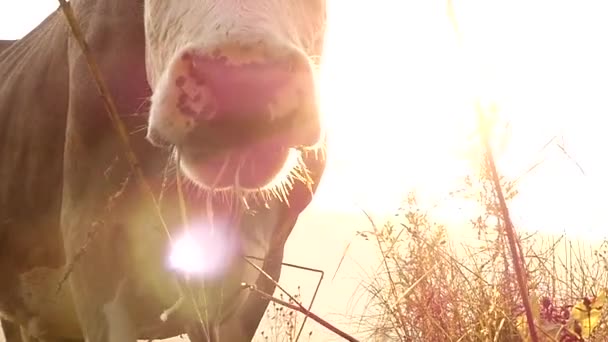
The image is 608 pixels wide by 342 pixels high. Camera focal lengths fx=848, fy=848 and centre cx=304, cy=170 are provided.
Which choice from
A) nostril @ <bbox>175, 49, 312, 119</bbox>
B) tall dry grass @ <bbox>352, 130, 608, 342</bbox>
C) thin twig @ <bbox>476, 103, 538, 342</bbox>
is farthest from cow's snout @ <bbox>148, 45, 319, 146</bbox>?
tall dry grass @ <bbox>352, 130, 608, 342</bbox>

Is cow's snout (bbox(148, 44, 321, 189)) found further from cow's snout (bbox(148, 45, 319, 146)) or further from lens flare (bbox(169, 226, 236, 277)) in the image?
lens flare (bbox(169, 226, 236, 277))

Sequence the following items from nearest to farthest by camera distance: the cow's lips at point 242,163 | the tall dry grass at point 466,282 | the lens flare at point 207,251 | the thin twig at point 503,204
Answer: the thin twig at point 503,204 → the cow's lips at point 242,163 → the lens flare at point 207,251 → the tall dry grass at point 466,282

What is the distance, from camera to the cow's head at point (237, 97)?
4.31ft

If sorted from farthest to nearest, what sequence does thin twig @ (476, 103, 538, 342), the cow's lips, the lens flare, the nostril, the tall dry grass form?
the tall dry grass → the lens flare → the cow's lips → the nostril → thin twig @ (476, 103, 538, 342)

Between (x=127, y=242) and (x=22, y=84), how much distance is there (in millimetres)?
1100

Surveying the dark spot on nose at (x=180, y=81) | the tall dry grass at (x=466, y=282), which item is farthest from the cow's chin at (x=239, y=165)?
the tall dry grass at (x=466, y=282)

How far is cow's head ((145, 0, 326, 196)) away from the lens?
1.31 meters

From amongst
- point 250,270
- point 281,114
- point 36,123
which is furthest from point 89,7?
point 281,114

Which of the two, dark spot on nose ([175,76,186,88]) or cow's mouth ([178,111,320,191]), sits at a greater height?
dark spot on nose ([175,76,186,88])

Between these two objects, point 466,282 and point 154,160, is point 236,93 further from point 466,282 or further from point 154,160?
point 466,282

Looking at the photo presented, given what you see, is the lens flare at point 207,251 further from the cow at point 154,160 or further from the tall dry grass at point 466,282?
the tall dry grass at point 466,282

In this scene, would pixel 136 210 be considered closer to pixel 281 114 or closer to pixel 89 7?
pixel 89 7

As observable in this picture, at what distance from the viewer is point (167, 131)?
1.40m

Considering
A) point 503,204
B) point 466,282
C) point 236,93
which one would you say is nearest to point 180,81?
point 236,93
